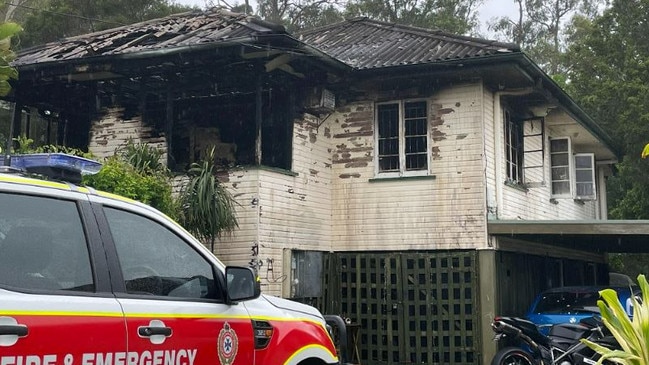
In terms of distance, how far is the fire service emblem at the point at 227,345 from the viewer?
4.32 meters

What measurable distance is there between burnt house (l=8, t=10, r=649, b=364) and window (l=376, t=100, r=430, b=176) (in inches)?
1.2

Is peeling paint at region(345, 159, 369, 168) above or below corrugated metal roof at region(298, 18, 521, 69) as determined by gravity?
Answer: below

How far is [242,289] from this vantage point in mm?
4523

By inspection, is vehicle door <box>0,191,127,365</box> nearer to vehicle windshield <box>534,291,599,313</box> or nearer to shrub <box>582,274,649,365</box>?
shrub <box>582,274,649,365</box>

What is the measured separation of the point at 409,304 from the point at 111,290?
982 centimetres

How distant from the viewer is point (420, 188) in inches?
534

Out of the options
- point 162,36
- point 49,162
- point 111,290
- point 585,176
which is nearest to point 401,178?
point 162,36

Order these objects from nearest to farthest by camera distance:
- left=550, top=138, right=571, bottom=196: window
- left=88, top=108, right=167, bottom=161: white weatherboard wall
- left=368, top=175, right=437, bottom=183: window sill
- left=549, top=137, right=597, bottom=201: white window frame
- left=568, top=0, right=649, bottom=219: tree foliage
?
left=368, top=175, right=437, bottom=183: window sill
left=88, top=108, right=167, bottom=161: white weatherboard wall
left=549, top=137, right=597, bottom=201: white window frame
left=550, top=138, right=571, bottom=196: window
left=568, top=0, right=649, bottom=219: tree foliage

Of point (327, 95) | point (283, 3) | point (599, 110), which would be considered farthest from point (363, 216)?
point (283, 3)

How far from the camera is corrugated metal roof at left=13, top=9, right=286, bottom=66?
12070mm

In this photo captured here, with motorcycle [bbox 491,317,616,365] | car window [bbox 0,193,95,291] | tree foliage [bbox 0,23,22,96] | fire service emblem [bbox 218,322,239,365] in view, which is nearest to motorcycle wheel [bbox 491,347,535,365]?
motorcycle [bbox 491,317,616,365]

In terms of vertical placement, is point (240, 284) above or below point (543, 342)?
above

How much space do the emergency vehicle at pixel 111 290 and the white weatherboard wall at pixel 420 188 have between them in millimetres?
8619

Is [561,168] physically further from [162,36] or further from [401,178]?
[162,36]
